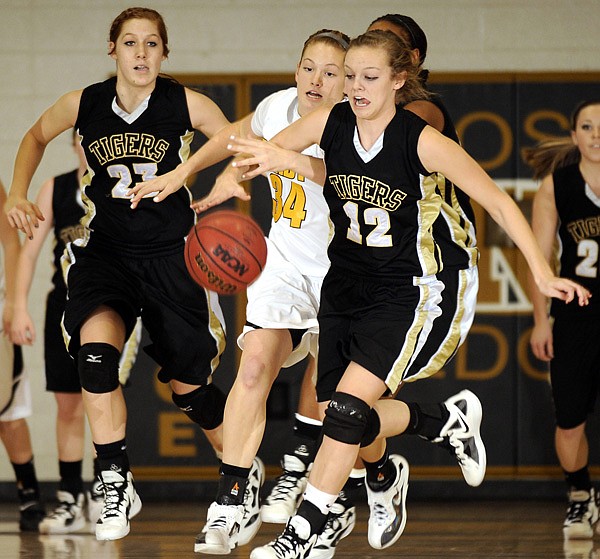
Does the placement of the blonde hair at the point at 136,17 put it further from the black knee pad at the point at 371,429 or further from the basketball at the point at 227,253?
the black knee pad at the point at 371,429

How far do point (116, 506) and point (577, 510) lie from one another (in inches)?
94.3

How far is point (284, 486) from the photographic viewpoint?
17.4ft

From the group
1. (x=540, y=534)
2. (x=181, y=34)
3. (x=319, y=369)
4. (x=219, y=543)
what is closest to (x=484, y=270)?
(x=540, y=534)

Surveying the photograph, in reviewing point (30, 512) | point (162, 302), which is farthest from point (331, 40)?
point (30, 512)

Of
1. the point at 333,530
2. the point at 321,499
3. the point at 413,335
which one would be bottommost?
the point at 333,530

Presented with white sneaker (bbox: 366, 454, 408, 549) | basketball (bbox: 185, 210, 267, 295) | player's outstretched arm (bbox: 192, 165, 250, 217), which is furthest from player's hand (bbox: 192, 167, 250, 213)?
white sneaker (bbox: 366, 454, 408, 549)

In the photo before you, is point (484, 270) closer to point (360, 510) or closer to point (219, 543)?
point (360, 510)

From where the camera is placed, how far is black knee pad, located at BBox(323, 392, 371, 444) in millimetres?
4242

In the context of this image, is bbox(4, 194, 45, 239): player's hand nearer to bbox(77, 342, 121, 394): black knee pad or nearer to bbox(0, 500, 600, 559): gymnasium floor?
bbox(77, 342, 121, 394): black knee pad

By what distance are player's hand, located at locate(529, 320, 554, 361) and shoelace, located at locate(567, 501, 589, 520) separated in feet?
2.35

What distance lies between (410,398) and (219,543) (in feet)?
9.29

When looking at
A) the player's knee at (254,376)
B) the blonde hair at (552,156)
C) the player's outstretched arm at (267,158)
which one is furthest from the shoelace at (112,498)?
the blonde hair at (552,156)

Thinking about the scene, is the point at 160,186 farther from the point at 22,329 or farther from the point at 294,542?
the point at 22,329

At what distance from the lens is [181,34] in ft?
23.2
